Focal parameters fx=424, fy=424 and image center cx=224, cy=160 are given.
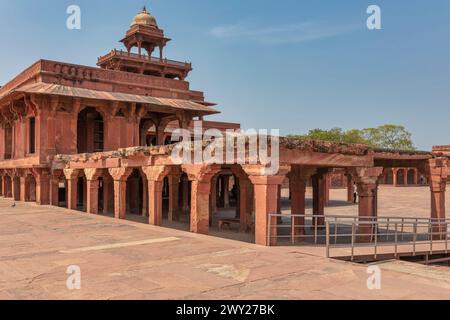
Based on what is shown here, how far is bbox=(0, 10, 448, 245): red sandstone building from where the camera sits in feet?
39.5

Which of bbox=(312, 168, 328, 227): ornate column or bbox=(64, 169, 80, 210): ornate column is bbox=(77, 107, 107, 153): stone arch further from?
bbox=(312, 168, 328, 227): ornate column

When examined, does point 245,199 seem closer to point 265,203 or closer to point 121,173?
point 121,173

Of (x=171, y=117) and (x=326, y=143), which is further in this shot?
(x=171, y=117)

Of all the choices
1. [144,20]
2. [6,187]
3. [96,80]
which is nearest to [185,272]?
[96,80]

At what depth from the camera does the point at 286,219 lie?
20.2 m

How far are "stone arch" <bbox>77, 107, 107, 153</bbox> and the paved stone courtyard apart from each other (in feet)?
54.2

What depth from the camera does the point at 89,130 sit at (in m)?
26.8

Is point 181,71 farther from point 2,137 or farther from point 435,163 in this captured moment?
point 435,163

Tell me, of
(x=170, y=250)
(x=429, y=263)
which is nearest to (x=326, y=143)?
(x=429, y=263)

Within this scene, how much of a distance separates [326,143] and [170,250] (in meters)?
5.40

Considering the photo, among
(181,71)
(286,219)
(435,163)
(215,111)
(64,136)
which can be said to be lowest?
(286,219)

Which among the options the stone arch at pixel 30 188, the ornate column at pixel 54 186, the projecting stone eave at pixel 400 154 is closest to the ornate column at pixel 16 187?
the stone arch at pixel 30 188

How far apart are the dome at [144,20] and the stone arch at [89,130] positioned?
13.0 metres
